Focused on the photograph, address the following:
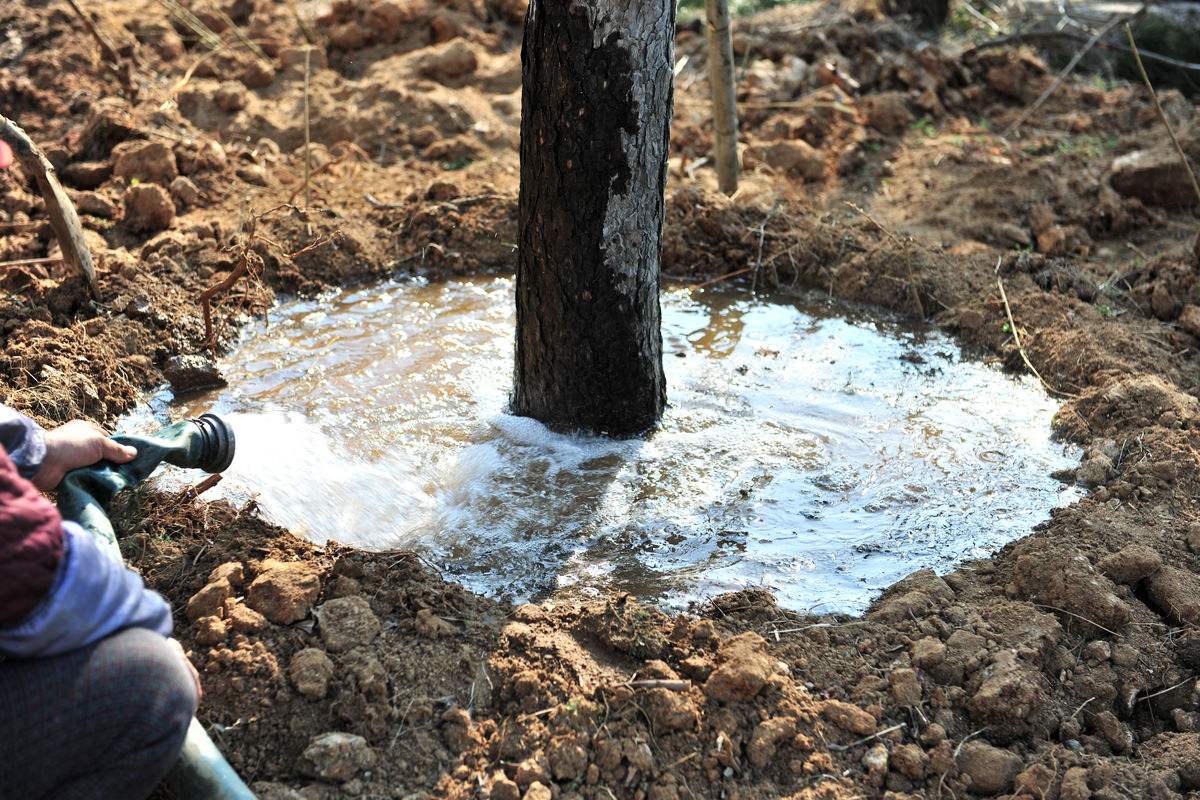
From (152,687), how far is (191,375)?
7.87 ft

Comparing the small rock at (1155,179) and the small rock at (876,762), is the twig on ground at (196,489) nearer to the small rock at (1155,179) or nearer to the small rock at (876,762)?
the small rock at (876,762)

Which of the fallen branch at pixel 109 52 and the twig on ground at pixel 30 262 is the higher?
the fallen branch at pixel 109 52

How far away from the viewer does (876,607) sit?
3.16m


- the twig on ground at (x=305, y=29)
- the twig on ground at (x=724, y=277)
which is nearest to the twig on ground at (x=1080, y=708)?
the twig on ground at (x=724, y=277)

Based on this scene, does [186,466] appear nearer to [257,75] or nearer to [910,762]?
[910,762]

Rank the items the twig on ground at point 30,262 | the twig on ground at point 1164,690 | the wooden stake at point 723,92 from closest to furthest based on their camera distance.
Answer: the twig on ground at point 1164,690 < the twig on ground at point 30,262 < the wooden stake at point 723,92

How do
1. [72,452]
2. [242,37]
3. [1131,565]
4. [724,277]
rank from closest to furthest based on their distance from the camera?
1. [72,452]
2. [1131,565]
3. [724,277]
4. [242,37]

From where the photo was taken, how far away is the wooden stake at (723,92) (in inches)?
207

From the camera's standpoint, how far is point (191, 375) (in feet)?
13.8

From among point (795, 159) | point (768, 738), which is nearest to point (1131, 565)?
point (768, 738)

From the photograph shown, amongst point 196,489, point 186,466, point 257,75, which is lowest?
point 196,489

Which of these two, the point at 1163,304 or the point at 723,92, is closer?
the point at 1163,304

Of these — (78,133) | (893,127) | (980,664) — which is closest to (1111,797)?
(980,664)

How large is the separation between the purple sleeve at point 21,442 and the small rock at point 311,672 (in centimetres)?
79
